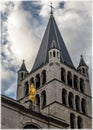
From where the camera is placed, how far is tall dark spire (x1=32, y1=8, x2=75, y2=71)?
71688mm

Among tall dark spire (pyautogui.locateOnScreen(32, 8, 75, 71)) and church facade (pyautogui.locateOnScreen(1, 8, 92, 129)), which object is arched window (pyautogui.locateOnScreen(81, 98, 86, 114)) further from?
tall dark spire (pyautogui.locateOnScreen(32, 8, 75, 71))

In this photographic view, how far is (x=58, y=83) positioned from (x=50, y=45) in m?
10.1

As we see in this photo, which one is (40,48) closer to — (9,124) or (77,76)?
(77,76)

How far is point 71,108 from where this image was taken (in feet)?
211

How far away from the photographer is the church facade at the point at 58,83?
6328 centimetres

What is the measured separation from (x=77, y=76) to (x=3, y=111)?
2844 centimetres

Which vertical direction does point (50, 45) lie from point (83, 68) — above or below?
above

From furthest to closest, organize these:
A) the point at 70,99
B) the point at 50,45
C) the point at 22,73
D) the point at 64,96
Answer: the point at 22,73 → the point at 50,45 → the point at 70,99 → the point at 64,96

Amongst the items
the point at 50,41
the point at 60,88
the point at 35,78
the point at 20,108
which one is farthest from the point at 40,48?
the point at 20,108

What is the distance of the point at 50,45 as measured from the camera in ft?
240

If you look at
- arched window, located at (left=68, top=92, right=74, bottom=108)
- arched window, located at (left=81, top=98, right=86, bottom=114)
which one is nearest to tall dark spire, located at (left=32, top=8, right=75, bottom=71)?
arched window, located at (left=68, top=92, right=74, bottom=108)

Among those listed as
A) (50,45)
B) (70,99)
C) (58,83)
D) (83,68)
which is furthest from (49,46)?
(70,99)

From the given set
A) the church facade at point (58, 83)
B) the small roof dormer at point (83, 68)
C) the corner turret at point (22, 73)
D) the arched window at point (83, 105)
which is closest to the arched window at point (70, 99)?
the church facade at point (58, 83)

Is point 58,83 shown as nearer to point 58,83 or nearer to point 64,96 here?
point 58,83
